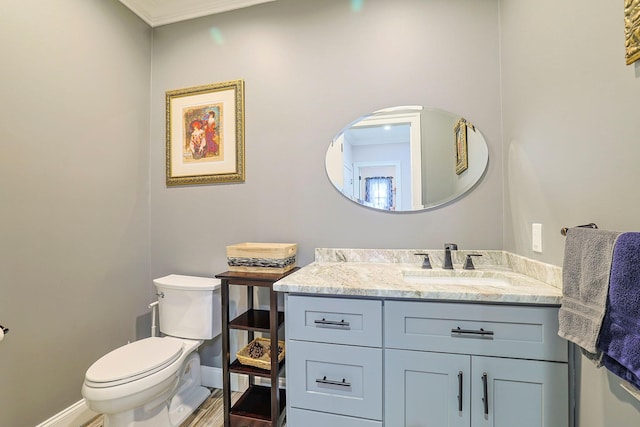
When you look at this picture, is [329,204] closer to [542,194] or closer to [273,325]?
[273,325]

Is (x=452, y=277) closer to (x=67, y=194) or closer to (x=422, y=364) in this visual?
(x=422, y=364)

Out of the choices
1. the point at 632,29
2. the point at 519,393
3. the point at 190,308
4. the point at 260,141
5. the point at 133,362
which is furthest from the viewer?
the point at 260,141

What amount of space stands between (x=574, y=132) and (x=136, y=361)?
2.23 meters

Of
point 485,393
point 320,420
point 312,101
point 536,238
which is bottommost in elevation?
point 320,420

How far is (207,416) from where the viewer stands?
1.65 meters

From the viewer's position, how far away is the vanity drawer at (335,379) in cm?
110

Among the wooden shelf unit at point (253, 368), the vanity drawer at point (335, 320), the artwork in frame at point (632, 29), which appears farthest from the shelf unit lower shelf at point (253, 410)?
the artwork in frame at point (632, 29)

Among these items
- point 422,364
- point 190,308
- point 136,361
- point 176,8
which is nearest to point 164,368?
point 136,361

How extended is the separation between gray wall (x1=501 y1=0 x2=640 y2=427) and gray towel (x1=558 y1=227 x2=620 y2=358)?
9 centimetres

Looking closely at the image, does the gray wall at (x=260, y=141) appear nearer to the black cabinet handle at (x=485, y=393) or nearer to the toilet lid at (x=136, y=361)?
the black cabinet handle at (x=485, y=393)

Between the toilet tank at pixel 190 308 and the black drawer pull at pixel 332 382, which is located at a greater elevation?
the toilet tank at pixel 190 308

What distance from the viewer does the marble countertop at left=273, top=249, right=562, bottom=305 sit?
1.03 metres

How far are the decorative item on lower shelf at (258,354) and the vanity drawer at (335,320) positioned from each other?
38 centimetres

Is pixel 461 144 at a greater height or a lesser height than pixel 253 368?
greater
